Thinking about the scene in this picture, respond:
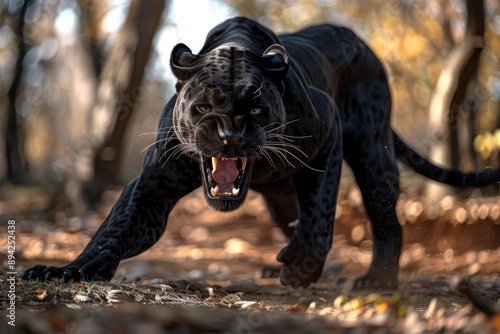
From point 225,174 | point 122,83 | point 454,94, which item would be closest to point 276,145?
point 225,174

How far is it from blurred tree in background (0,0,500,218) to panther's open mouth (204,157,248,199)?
5.88 feet

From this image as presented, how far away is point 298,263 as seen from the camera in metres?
3.99

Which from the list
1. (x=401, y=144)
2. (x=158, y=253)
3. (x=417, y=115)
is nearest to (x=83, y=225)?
(x=158, y=253)

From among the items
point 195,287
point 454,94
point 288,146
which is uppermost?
point 454,94

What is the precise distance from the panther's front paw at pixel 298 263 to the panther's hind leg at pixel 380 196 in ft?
2.38

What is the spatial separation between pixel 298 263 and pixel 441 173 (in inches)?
58.7

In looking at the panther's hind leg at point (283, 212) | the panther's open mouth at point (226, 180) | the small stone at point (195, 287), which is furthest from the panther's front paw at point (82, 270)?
the panther's hind leg at point (283, 212)

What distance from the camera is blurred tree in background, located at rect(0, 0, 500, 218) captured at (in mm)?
8062

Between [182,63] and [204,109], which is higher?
[182,63]

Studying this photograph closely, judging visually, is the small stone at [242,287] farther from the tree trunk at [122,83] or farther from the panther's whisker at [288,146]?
the tree trunk at [122,83]

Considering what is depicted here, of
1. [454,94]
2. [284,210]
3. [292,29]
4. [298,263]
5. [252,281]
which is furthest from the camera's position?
[292,29]

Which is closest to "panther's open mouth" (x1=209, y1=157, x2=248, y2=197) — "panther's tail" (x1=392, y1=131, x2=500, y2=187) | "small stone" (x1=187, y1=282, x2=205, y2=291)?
"small stone" (x1=187, y1=282, x2=205, y2=291)

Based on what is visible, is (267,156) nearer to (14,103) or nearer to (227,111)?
(227,111)

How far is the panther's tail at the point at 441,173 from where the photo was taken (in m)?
4.74
